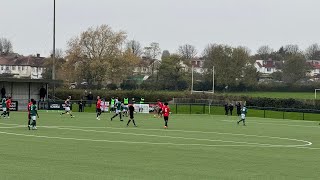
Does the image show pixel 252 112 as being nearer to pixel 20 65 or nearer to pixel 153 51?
pixel 153 51

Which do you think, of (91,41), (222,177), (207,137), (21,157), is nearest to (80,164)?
(21,157)

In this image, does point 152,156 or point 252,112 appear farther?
point 252,112

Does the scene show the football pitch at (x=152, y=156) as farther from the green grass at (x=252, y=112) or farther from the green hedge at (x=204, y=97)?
the green hedge at (x=204, y=97)

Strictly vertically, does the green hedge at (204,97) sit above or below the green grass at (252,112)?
above

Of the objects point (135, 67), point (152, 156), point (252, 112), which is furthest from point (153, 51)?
point (152, 156)

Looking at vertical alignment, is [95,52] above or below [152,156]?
above

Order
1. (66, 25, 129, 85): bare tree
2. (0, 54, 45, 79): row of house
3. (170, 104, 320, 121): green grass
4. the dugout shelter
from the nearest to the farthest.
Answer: the dugout shelter → (170, 104, 320, 121): green grass → (66, 25, 129, 85): bare tree → (0, 54, 45, 79): row of house

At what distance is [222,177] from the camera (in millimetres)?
17141

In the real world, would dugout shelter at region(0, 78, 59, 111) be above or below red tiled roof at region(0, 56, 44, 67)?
below

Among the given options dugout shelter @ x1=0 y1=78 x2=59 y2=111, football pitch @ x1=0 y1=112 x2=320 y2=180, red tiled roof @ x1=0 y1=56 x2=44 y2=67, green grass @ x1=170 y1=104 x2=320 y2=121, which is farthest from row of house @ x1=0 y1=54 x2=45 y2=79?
football pitch @ x1=0 y1=112 x2=320 y2=180

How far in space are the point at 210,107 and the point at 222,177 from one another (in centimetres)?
6066

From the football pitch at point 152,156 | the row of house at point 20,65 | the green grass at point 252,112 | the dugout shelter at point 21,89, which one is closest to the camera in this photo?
the football pitch at point 152,156

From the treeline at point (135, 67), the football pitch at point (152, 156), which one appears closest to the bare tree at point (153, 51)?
the treeline at point (135, 67)

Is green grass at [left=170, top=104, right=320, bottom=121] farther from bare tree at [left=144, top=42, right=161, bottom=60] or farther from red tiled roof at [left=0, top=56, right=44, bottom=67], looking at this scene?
red tiled roof at [left=0, top=56, right=44, bottom=67]
